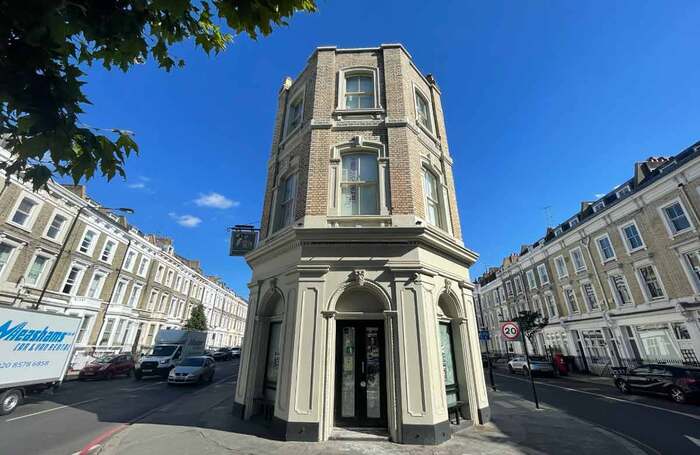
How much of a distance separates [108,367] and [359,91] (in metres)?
23.4

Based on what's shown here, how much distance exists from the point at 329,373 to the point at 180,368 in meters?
14.1

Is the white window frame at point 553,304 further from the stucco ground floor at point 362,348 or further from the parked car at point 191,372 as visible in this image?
the parked car at point 191,372

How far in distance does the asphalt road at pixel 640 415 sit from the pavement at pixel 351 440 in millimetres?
774

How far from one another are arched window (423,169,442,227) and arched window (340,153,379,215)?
6.07 feet

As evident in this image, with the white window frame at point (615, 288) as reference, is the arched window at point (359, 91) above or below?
above

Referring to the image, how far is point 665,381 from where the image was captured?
43.5ft

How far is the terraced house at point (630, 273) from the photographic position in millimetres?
18328

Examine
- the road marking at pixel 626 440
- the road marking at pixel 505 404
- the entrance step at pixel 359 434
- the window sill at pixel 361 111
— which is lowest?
the road marking at pixel 626 440

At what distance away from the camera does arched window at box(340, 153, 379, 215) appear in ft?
30.1

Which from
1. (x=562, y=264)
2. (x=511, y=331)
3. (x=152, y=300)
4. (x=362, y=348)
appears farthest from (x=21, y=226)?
(x=562, y=264)

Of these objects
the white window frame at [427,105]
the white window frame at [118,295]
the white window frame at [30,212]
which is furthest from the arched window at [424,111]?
the white window frame at [118,295]

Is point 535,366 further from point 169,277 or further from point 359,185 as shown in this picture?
point 169,277

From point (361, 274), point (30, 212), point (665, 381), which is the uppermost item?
point (30, 212)

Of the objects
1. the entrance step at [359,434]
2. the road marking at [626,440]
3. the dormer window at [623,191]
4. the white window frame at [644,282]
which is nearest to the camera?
the road marking at [626,440]
